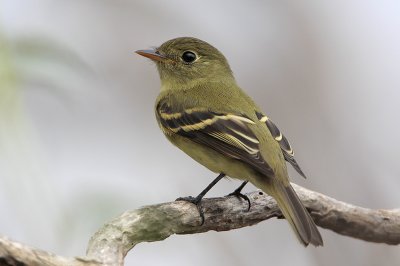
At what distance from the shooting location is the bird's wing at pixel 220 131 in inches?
169

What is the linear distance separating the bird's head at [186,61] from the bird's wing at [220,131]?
61 centimetres

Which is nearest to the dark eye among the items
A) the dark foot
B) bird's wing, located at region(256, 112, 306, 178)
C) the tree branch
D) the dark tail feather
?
bird's wing, located at region(256, 112, 306, 178)

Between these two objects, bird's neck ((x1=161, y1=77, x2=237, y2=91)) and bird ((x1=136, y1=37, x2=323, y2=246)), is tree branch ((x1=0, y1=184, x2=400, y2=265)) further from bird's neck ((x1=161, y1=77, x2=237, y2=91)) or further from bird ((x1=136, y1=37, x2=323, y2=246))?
bird's neck ((x1=161, y1=77, x2=237, y2=91))

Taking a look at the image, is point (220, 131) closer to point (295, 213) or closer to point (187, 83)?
point (295, 213)

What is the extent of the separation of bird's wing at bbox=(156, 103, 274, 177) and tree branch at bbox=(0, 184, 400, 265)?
1.05ft

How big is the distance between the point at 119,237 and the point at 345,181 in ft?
10.1

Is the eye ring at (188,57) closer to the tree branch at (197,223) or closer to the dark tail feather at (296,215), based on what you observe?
the tree branch at (197,223)

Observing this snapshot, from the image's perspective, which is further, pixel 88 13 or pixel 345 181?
pixel 88 13

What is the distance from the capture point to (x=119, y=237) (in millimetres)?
3266

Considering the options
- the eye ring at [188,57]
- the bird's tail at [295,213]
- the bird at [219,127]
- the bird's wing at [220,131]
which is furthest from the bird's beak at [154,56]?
→ the bird's tail at [295,213]

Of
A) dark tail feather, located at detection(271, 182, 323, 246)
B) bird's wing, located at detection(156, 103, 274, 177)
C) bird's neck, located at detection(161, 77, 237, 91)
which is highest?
bird's neck, located at detection(161, 77, 237, 91)

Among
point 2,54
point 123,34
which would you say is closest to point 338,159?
point 123,34

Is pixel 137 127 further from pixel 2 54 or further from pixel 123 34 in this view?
pixel 2 54

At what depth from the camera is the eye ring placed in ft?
18.6
